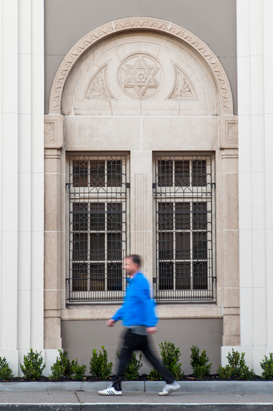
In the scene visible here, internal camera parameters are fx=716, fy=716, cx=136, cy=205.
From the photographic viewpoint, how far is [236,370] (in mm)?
10195

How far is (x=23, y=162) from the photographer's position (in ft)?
34.4

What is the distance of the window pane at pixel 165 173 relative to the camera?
36.3ft

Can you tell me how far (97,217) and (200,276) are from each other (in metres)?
1.82

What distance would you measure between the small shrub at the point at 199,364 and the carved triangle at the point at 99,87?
3.99 metres

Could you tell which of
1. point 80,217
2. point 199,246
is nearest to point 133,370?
point 199,246

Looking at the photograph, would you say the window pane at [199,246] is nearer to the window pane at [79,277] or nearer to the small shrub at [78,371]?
the window pane at [79,277]

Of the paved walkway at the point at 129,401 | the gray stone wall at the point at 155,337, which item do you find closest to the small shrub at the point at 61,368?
the gray stone wall at the point at 155,337

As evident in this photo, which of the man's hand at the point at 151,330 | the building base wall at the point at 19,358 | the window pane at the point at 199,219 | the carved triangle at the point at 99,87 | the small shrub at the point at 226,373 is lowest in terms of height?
the small shrub at the point at 226,373

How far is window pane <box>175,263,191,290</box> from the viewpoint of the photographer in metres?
11.0

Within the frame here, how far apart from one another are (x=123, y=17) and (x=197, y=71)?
1.38 metres

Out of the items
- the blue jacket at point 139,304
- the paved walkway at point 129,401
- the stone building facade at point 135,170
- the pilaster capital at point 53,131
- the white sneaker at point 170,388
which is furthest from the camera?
the pilaster capital at point 53,131

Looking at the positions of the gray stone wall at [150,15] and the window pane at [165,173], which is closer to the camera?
the gray stone wall at [150,15]

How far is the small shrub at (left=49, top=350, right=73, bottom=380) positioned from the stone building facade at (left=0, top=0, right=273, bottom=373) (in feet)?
0.85

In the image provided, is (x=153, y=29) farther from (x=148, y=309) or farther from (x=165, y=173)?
(x=148, y=309)
